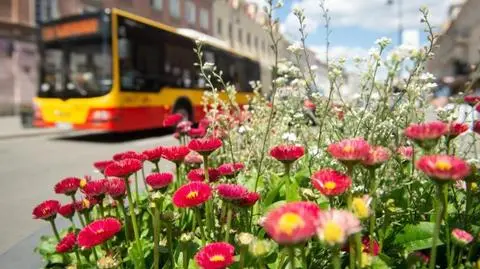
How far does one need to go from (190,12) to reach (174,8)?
9.35 ft

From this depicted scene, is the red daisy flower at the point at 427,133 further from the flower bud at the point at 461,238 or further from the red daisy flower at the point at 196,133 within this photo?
the red daisy flower at the point at 196,133

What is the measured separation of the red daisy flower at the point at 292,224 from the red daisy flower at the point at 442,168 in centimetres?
27

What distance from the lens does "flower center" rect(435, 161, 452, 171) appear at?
1030 millimetres

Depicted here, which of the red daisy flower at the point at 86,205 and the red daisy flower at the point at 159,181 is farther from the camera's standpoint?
the red daisy flower at the point at 86,205

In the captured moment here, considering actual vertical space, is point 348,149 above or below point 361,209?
above

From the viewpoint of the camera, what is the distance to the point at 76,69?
10.5 m

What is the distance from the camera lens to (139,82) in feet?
34.6

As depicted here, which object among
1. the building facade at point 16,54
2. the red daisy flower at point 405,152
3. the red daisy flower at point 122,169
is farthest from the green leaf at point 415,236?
the building facade at point 16,54

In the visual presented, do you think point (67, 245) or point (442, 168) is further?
point (67, 245)

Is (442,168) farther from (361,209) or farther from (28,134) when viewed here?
(28,134)

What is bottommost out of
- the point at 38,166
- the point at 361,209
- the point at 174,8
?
the point at 38,166

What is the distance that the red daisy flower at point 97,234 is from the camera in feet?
4.65

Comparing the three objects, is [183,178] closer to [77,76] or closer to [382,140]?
[382,140]

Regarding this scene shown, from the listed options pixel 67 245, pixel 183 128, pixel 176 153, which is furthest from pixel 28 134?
pixel 176 153
